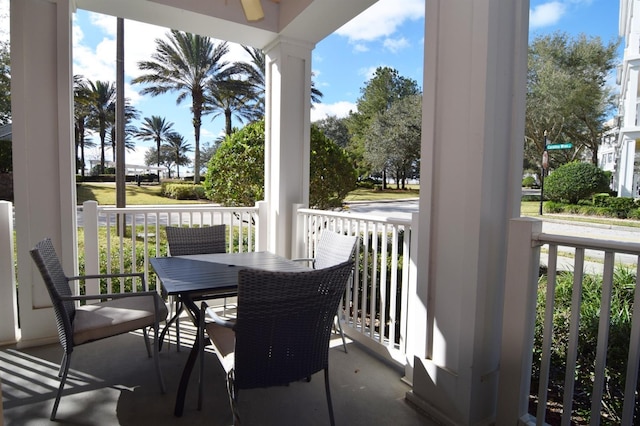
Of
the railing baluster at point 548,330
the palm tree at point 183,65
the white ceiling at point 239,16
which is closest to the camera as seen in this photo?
the railing baluster at point 548,330

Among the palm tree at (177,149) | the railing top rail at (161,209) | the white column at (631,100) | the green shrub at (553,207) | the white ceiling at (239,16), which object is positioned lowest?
the railing top rail at (161,209)

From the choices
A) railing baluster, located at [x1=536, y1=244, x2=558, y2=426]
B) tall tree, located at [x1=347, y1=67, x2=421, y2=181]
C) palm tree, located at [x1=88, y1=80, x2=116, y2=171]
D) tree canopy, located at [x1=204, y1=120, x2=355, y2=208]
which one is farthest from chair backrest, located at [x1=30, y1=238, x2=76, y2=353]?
palm tree, located at [x1=88, y1=80, x2=116, y2=171]

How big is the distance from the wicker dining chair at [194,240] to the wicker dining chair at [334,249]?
1.02 m

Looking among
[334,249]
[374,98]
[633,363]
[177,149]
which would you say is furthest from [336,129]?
[633,363]

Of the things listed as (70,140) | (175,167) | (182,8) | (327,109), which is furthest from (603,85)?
(175,167)

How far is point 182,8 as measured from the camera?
342cm

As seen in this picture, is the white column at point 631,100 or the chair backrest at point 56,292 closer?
the white column at point 631,100

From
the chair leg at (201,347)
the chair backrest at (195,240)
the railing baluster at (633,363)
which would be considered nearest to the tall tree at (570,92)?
the railing baluster at (633,363)

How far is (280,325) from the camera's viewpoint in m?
1.66

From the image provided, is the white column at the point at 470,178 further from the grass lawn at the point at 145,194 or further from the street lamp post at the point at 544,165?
the grass lawn at the point at 145,194

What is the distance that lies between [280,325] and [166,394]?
4.06ft

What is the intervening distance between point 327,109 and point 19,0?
17336 millimetres

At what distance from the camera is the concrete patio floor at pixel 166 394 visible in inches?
82.6

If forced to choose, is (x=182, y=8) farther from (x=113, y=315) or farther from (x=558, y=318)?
(x=558, y=318)
